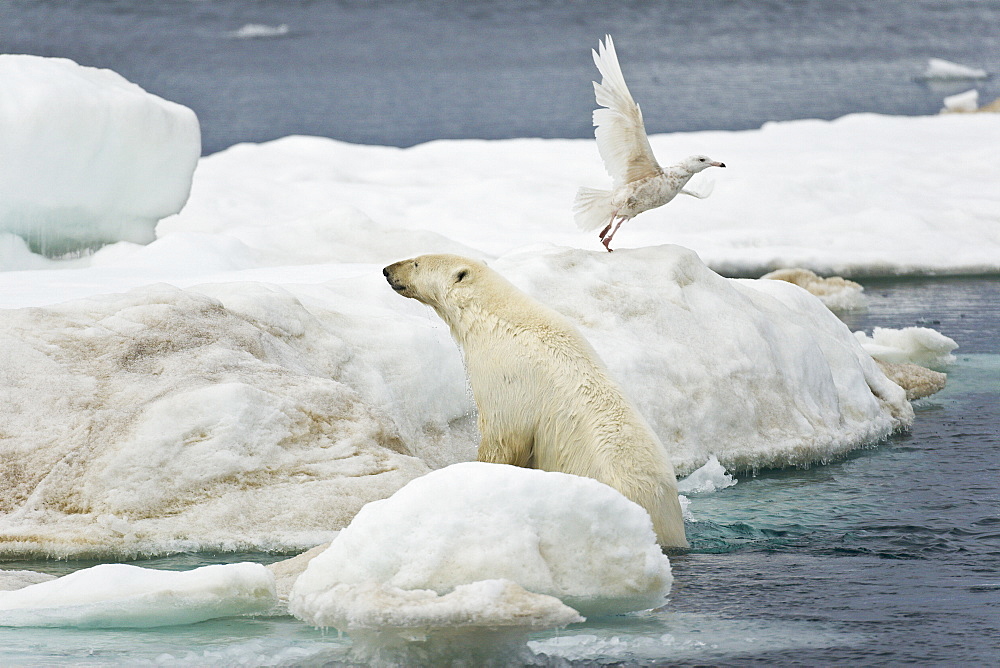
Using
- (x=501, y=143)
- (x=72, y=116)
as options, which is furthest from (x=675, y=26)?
(x=72, y=116)

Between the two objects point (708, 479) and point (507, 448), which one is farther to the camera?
point (708, 479)

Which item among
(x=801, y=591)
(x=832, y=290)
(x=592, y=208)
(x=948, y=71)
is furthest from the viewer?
(x=948, y=71)

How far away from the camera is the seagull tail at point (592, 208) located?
6941mm

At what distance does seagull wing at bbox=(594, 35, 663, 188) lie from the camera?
6.80 metres

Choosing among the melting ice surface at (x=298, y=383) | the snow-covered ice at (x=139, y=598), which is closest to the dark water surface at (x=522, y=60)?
the melting ice surface at (x=298, y=383)

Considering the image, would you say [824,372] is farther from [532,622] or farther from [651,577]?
[532,622]

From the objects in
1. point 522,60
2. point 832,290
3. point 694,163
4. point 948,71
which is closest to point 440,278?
point 694,163

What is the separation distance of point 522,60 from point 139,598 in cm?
6174

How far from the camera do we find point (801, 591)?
428 cm

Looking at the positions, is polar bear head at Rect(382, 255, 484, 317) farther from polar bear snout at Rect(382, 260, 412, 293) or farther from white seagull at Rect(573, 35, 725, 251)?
white seagull at Rect(573, 35, 725, 251)

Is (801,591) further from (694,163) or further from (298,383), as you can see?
(694,163)

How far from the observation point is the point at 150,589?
149 inches

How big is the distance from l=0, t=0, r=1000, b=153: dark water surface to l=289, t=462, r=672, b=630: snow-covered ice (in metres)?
48.1

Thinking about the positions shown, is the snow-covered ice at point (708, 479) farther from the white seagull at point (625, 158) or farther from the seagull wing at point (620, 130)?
the seagull wing at point (620, 130)
